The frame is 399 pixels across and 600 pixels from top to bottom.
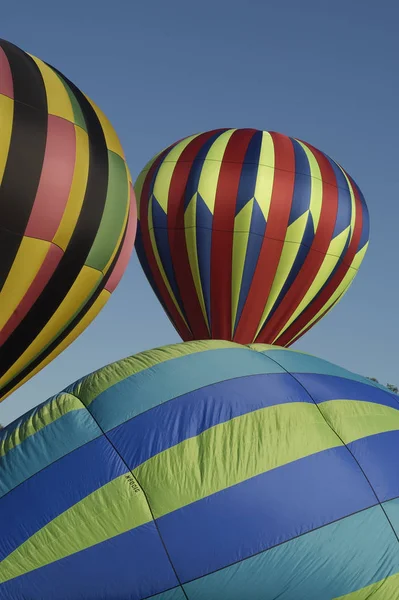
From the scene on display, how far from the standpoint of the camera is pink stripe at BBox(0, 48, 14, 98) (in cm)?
979

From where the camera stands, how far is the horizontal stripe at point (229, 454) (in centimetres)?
527

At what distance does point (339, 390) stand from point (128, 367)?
1530 mm

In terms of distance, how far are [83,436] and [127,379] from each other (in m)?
0.57

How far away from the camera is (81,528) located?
5.18 m

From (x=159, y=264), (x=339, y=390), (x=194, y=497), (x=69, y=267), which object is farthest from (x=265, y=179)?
(x=194, y=497)

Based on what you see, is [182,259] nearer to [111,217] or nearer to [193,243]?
[193,243]

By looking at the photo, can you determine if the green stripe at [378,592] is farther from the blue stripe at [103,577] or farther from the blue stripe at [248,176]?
the blue stripe at [248,176]

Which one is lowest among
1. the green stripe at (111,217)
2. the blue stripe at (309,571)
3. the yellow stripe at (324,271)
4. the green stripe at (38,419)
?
the blue stripe at (309,571)

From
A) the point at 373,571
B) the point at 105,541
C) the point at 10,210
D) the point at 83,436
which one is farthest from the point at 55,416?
the point at 10,210

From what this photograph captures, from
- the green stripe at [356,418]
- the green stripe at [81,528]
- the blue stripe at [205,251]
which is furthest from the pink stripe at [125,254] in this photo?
the green stripe at [81,528]

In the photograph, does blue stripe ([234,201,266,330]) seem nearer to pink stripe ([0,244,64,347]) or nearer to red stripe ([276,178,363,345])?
red stripe ([276,178,363,345])

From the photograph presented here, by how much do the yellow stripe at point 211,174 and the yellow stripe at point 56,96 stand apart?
214 inches

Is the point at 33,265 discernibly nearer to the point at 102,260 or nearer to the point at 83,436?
the point at 102,260

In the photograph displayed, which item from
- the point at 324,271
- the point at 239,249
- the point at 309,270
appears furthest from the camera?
the point at 324,271
